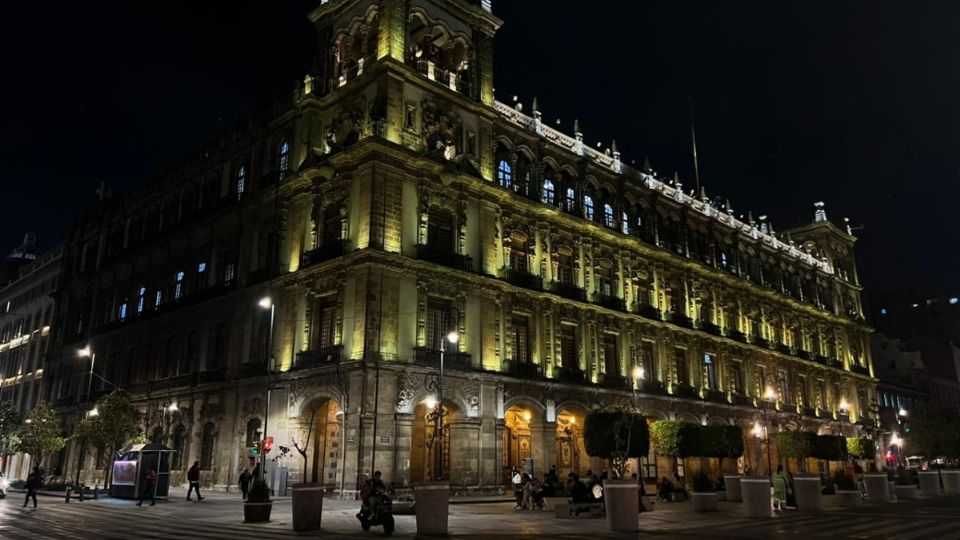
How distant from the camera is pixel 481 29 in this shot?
40812mm

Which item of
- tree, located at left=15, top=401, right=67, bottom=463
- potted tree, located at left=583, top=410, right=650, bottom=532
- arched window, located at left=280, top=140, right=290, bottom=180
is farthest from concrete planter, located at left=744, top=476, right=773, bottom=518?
tree, located at left=15, top=401, right=67, bottom=463

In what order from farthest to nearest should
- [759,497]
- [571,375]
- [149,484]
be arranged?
1. [571,375]
2. [149,484]
3. [759,497]

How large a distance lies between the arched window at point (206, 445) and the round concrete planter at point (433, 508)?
24.8m

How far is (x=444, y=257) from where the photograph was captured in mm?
Answer: 34594

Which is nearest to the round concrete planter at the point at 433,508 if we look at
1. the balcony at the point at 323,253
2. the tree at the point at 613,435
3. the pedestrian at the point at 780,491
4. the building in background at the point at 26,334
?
the pedestrian at the point at 780,491

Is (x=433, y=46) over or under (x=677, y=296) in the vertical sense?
over

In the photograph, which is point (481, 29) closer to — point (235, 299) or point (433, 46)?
point (433, 46)

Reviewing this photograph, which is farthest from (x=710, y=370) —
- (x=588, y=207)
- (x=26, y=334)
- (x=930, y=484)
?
(x=26, y=334)

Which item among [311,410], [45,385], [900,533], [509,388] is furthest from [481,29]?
[45,385]

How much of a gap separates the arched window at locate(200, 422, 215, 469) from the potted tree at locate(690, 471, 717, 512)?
25.6 meters

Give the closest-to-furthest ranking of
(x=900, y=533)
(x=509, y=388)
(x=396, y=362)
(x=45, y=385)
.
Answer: (x=900, y=533), (x=396, y=362), (x=509, y=388), (x=45, y=385)

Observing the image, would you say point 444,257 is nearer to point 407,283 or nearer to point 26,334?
point 407,283

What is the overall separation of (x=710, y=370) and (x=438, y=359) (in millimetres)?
27399

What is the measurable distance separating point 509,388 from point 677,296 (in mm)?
20794
